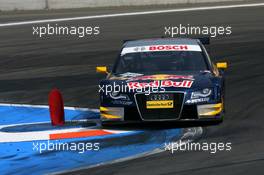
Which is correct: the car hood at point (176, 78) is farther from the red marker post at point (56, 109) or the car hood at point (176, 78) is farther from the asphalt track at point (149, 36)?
the red marker post at point (56, 109)

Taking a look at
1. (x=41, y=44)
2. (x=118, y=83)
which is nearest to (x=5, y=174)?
(x=118, y=83)

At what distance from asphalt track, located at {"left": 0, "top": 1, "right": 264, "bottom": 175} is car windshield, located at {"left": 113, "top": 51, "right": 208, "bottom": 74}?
1111mm

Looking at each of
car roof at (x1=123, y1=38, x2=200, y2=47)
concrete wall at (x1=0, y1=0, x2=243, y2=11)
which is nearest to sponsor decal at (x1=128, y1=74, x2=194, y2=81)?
car roof at (x1=123, y1=38, x2=200, y2=47)

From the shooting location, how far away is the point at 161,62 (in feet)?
41.8

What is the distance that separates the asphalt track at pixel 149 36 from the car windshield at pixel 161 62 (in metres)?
1.11

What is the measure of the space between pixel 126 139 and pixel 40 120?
2545 millimetres

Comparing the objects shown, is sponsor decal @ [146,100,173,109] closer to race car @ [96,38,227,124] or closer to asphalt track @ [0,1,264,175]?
race car @ [96,38,227,124]

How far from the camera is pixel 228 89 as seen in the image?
1529cm

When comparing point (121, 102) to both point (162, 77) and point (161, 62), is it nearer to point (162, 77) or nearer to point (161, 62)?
point (162, 77)

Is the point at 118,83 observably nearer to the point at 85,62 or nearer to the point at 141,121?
the point at 141,121

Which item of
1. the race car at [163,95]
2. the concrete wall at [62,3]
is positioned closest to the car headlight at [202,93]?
the race car at [163,95]

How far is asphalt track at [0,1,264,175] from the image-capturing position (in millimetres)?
9469

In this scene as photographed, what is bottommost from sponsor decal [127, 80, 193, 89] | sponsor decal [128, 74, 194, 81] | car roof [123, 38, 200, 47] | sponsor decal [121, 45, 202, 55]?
sponsor decal [127, 80, 193, 89]

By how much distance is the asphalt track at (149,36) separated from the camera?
31.1 feet
